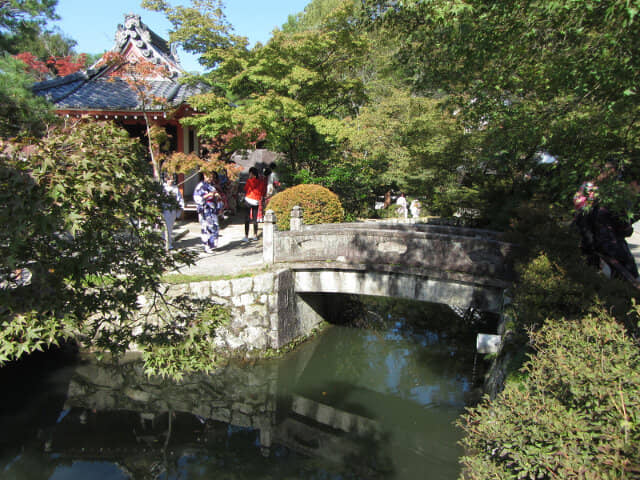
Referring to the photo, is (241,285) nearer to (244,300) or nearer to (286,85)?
(244,300)

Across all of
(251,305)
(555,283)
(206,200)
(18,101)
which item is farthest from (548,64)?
(18,101)

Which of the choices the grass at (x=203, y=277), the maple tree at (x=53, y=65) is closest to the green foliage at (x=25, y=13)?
the grass at (x=203, y=277)

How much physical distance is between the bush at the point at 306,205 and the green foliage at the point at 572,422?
737 cm

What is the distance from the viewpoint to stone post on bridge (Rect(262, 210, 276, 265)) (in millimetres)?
8719

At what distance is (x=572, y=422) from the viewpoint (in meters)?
2.64

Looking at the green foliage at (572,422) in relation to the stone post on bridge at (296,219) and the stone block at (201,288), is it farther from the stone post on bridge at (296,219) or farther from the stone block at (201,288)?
the stone post on bridge at (296,219)

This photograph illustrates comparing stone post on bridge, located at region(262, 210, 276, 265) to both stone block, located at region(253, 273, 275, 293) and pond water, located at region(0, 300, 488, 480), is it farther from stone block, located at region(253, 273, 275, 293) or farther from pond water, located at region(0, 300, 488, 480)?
pond water, located at region(0, 300, 488, 480)

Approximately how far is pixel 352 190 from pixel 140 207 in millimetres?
11347

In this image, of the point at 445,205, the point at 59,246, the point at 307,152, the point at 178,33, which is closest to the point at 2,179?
the point at 59,246

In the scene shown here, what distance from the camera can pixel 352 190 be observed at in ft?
48.0

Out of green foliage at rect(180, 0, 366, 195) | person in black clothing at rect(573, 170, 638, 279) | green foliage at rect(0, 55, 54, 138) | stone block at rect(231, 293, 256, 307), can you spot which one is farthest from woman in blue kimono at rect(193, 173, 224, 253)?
person in black clothing at rect(573, 170, 638, 279)

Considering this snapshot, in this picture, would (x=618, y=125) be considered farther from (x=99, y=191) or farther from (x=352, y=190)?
(x=352, y=190)

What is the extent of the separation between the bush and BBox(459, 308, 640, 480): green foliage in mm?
7367

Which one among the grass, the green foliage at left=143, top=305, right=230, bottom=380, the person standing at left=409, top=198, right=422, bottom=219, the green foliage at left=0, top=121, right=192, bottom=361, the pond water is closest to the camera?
the green foliage at left=0, top=121, right=192, bottom=361
